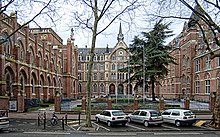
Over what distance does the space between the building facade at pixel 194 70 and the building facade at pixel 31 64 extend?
25913mm

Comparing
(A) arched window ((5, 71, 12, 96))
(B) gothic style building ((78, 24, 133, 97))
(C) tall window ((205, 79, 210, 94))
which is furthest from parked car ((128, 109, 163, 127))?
(B) gothic style building ((78, 24, 133, 97))

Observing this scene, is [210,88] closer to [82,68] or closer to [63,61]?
[63,61]

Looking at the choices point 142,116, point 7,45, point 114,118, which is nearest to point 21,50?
point 7,45

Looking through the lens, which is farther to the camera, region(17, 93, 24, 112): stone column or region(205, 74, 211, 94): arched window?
region(205, 74, 211, 94): arched window

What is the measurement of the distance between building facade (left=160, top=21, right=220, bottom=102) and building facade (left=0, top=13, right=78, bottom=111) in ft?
85.0

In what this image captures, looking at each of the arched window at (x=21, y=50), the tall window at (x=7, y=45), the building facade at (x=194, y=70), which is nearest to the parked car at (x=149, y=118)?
the building facade at (x=194, y=70)

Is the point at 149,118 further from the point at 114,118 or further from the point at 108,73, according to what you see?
the point at 108,73

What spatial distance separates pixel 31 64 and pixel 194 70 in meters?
34.2

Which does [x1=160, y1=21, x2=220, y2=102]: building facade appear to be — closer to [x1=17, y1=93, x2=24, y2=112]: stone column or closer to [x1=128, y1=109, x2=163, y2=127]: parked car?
[x1=128, y1=109, x2=163, y2=127]: parked car

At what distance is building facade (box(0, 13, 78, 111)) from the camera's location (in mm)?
31188

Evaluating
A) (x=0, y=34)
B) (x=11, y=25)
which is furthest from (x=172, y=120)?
(x=11, y=25)

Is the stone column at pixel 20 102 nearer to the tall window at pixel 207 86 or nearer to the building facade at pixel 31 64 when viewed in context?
the building facade at pixel 31 64

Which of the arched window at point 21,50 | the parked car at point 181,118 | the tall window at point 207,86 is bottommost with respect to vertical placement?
the parked car at point 181,118

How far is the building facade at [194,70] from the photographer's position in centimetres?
4000
